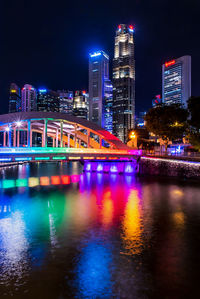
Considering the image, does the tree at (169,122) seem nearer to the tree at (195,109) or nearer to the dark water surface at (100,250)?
the tree at (195,109)

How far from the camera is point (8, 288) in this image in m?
9.09

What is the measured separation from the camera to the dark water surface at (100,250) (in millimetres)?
9164

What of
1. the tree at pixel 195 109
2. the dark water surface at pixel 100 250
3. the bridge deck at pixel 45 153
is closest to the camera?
the dark water surface at pixel 100 250

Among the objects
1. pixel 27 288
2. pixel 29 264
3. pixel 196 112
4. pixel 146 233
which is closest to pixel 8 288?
pixel 27 288

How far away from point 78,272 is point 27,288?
6.75ft

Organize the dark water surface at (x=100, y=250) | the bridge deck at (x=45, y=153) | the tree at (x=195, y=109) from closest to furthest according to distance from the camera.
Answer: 1. the dark water surface at (x=100, y=250)
2. the bridge deck at (x=45, y=153)
3. the tree at (x=195, y=109)

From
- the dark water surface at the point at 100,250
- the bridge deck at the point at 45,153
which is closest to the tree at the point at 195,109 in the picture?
the bridge deck at the point at 45,153

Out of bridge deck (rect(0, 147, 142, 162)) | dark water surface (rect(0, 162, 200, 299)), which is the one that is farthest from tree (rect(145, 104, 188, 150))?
dark water surface (rect(0, 162, 200, 299))

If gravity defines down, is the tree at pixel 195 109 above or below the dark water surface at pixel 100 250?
above

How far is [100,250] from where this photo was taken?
12859 millimetres

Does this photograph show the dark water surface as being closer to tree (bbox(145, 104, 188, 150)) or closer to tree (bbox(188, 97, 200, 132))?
tree (bbox(188, 97, 200, 132))

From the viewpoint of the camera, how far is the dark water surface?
916 centimetres

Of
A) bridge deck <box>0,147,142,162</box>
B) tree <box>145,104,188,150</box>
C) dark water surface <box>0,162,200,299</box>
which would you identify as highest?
tree <box>145,104,188,150</box>

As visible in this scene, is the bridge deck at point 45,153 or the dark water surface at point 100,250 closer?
the dark water surface at point 100,250
